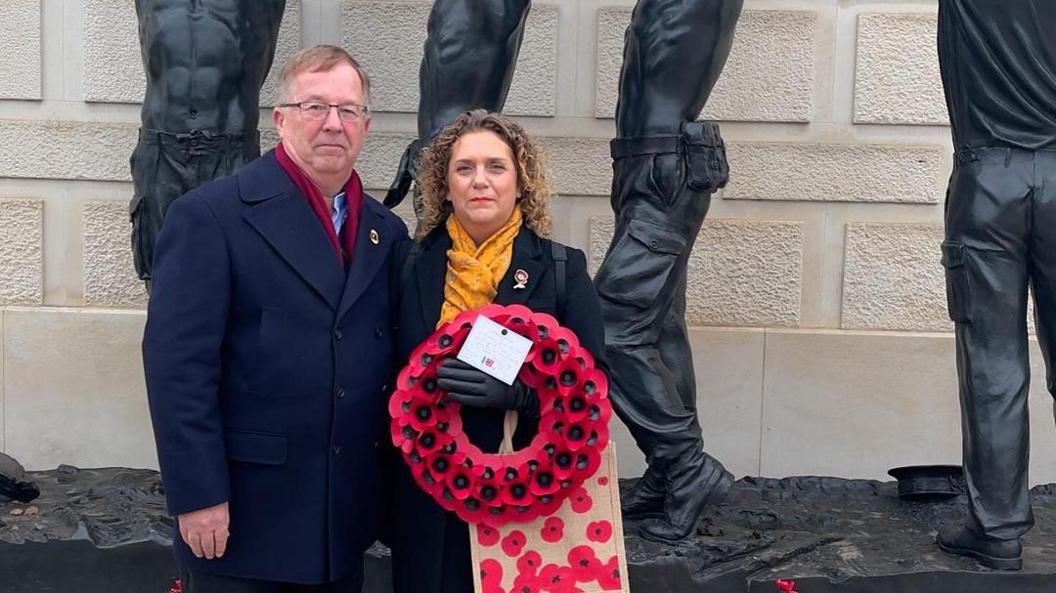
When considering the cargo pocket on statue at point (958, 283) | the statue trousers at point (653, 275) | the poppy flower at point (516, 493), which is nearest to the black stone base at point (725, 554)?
the statue trousers at point (653, 275)

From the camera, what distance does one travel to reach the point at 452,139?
6.54ft

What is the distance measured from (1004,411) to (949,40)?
3.10ft

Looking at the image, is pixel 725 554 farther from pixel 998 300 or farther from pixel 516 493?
pixel 516 493

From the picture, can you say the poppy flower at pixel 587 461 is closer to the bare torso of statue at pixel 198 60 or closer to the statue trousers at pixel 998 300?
the statue trousers at pixel 998 300

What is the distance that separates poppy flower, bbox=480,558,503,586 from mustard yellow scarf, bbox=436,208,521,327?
1.34 ft

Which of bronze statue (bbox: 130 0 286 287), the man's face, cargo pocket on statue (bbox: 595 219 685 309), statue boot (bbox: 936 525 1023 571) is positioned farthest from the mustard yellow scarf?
statue boot (bbox: 936 525 1023 571)

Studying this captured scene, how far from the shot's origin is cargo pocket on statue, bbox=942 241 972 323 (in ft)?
9.64

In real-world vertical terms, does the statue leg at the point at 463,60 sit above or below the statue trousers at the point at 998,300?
above

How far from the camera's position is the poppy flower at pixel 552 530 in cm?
199

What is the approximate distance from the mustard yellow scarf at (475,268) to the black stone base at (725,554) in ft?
3.98

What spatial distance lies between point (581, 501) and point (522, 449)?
0.14m

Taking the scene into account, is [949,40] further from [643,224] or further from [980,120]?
[643,224]

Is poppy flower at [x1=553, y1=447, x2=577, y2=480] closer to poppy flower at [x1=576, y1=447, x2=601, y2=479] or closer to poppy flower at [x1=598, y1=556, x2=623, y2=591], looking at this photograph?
poppy flower at [x1=576, y1=447, x2=601, y2=479]

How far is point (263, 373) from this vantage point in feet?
6.13
